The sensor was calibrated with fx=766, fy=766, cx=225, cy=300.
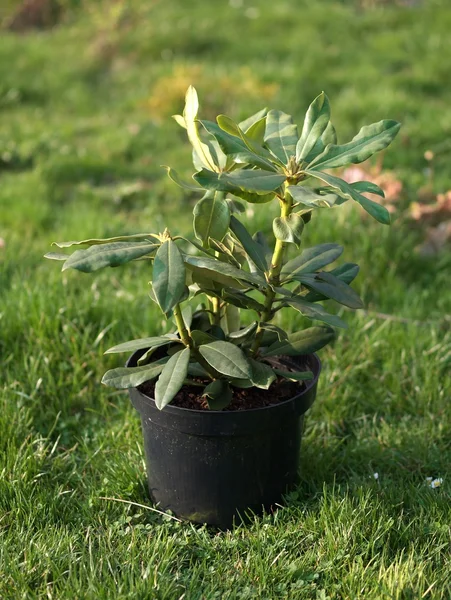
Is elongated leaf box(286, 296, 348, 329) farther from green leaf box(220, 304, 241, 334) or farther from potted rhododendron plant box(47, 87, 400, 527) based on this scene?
green leaf box(220, 304, 241, 334)

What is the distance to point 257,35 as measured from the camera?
306 inches

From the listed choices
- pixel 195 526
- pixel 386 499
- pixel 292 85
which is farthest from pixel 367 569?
pixel 292 85

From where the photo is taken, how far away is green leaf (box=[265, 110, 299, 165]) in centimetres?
209

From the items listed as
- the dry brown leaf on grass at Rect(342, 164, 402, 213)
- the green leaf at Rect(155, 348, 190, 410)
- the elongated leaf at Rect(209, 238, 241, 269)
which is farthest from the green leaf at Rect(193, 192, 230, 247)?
the dry brown leaf on grass at Rect(342, 164, 402, 213)

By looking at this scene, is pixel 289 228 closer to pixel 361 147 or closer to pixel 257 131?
pixel 361 147

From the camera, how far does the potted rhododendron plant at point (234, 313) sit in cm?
194

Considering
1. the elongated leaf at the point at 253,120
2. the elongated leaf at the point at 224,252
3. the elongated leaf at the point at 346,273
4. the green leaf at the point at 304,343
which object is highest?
the elongated leaf at the point at 253,120

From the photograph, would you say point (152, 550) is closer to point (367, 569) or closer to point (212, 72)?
point (367, 569)

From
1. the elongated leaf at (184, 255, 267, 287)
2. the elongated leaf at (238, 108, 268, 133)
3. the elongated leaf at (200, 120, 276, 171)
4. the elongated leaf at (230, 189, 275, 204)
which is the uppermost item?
the elongated leaf at (200, 120, 276, 171)

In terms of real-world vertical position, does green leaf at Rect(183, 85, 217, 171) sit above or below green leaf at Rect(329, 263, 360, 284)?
above

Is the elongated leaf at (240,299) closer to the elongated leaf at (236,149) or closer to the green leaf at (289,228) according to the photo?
the green leaf at (289,228)

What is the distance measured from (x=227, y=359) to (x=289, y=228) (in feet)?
1.32

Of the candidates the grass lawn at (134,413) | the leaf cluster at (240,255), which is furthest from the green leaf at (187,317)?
the grass lawn at (134,413)

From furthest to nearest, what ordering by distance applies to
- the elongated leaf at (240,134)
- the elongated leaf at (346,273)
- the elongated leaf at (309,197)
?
1. the elongated leaf at (346,273)
2. the elongated leaf at (240,134)
3. the elongated leaf at (309,197)
